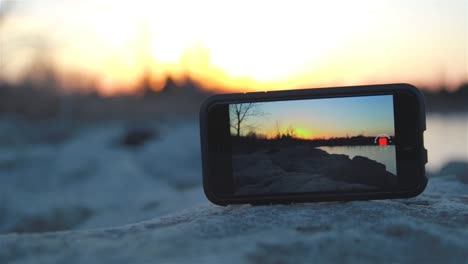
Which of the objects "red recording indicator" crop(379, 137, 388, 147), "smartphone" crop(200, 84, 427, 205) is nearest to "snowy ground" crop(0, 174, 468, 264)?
"smartphone" crop(200, 84, 427, 205)

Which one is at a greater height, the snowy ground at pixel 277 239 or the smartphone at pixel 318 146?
the smartphone at pixel 318 146

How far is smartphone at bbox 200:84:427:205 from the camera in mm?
1401

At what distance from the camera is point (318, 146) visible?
4.64ft

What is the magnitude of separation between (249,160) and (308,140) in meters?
0.18

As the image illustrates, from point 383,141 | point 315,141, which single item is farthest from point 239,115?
point 383,141

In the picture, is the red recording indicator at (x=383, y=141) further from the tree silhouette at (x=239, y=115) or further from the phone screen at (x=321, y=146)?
the tree silhouette at (x=239, y=115)

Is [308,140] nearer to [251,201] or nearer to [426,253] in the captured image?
[251,201]

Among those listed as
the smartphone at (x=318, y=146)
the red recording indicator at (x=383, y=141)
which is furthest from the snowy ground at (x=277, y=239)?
the red recording indicator at (x=383, y=141)

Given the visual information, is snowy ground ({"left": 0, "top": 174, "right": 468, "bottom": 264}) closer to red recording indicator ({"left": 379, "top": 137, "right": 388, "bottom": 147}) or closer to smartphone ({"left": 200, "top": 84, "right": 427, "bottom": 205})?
smartphone ({"left": 200, "top": 84, "right": 427, "bottom": 205})

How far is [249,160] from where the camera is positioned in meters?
1.44

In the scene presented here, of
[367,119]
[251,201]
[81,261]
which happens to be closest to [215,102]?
[251,201]

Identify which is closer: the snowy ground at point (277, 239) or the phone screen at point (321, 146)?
the snowy ground at point (277, 239)

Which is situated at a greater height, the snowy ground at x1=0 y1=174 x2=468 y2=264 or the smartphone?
the smartphone

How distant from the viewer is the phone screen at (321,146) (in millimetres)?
1410
